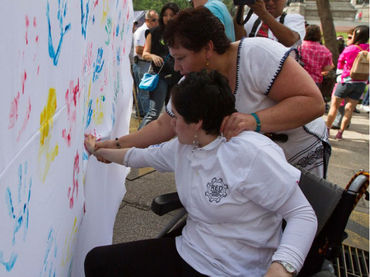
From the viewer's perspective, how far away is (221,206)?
1.31m

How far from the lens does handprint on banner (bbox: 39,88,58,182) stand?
99cm

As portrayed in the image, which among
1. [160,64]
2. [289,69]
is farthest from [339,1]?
[289,69]

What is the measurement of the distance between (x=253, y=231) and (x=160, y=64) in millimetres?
2730

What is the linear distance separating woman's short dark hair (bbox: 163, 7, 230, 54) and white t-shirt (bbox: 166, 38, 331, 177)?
147 mm

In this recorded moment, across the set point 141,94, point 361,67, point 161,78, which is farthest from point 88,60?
point 361,67

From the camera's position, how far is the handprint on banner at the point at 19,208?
0.82m

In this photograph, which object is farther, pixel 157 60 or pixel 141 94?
pixel 141 94

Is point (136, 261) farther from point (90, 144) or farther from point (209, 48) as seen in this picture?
point (209, 48)

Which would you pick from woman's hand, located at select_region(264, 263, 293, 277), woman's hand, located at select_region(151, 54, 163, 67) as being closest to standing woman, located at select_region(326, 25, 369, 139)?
woman's hand, located at select_region(151, 54, 163, 67)

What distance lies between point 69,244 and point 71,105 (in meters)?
0.50

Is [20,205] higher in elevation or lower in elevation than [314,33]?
lower

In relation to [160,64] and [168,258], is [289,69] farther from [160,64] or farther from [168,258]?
[160,64]

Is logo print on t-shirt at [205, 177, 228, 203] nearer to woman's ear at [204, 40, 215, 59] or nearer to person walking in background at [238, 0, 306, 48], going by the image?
woman's ear at [204, 40, 215, 59]

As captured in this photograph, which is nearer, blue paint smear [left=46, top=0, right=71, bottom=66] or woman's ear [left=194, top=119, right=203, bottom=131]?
blue paint smear [left=46, top=0, right=71, bottom=66]
